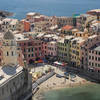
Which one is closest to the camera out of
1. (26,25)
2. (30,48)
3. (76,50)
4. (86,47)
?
(86,47)

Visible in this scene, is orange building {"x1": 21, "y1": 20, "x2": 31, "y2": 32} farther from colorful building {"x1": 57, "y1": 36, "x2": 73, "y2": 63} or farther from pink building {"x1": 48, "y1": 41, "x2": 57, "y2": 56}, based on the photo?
colorful building {"x1": 57, "y1": 36, "x2": 73, "y2": 63}

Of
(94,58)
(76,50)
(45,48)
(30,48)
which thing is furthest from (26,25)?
(94,58)

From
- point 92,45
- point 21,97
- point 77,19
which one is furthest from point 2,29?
point 21,97

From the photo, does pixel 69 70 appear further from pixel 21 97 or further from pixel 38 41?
pixel 21 97

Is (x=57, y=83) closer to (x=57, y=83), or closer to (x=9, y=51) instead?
(x=57, y=83)

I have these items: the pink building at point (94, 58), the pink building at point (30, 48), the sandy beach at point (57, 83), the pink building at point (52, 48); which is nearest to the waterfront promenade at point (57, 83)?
the sandy beach at point (57, 83)

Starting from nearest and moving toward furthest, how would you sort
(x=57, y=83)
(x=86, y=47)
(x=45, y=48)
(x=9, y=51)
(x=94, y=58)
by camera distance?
(x=9, y=51), (x=57, y=83), (x=94, y=58), (x=86, y=47), (x=45, y=48)
